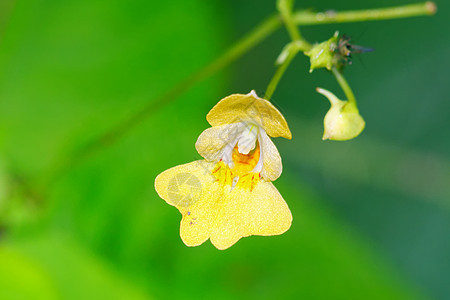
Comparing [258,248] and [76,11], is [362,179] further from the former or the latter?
[76,11]

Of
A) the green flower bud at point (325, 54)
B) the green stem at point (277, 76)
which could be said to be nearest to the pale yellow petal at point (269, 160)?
the green stem at point (277, 76)

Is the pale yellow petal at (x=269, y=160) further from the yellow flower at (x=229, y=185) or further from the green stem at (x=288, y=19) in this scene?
the green stem at (x=288, y=19)

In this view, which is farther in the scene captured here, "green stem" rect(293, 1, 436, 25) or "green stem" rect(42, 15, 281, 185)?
"green stem" rect(42, 15, 281, 185)

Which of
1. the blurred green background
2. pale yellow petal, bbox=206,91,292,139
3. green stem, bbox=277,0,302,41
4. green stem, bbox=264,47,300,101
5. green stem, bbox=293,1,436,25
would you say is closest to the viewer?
pale yellow petal, bbox=206,91,292,139

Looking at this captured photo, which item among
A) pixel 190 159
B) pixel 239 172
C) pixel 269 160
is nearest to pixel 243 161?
pixel 239 172

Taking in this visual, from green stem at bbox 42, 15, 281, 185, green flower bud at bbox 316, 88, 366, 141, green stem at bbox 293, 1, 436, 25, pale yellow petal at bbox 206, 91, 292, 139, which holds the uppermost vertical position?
green stem at bbox 42, 15, 281, 185

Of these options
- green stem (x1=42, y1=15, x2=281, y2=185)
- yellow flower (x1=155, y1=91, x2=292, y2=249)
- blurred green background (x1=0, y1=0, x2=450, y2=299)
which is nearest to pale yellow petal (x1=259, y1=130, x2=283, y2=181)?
yellow flower (x1=155, y1=91, x2=292, y2=249)

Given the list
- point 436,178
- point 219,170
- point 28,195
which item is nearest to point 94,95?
point 28,195

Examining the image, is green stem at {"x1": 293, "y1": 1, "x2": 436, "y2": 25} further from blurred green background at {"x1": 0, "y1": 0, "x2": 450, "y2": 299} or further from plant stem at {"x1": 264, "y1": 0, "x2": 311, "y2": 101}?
blurred green background at {"x1": 0, "y1": 0, "x2": 450, "y2": 299}
